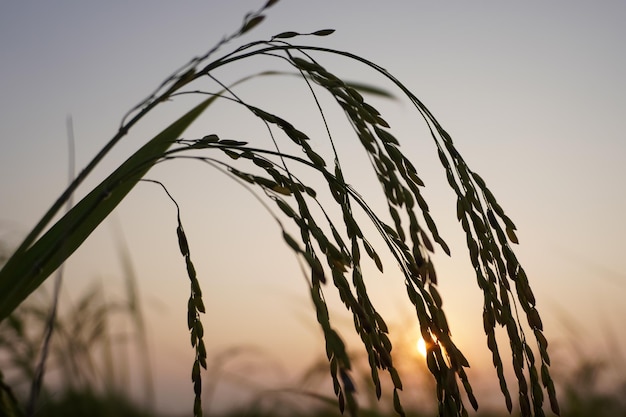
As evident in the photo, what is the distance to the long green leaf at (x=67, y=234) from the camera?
115 centimetres

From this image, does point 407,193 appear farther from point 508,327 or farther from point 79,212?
point 79,212

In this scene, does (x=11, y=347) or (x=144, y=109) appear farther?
(x=11, y=347)

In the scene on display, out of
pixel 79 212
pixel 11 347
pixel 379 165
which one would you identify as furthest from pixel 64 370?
pixel 379 165

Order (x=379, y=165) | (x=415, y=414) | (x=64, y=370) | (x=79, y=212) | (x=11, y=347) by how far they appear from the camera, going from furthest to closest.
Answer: (x=415, y=414) → (x=11, y=347) → (x=64, y=370) → (x=379, y=165) → (x=79, y=212)

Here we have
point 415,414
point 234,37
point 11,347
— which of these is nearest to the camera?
point 234,37

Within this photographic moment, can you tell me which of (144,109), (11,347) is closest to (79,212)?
(144,109)

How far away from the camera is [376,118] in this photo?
142cm

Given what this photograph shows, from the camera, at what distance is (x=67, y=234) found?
3.50ft

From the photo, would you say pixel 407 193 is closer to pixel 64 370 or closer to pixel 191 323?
pixel 191 323

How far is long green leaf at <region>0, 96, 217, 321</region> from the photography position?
1.15 metres

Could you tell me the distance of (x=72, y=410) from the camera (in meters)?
2.95

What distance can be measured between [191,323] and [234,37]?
50 centimetres

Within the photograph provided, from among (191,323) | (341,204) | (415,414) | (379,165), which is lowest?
(415,414)

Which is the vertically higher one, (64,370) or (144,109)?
(144,109)
